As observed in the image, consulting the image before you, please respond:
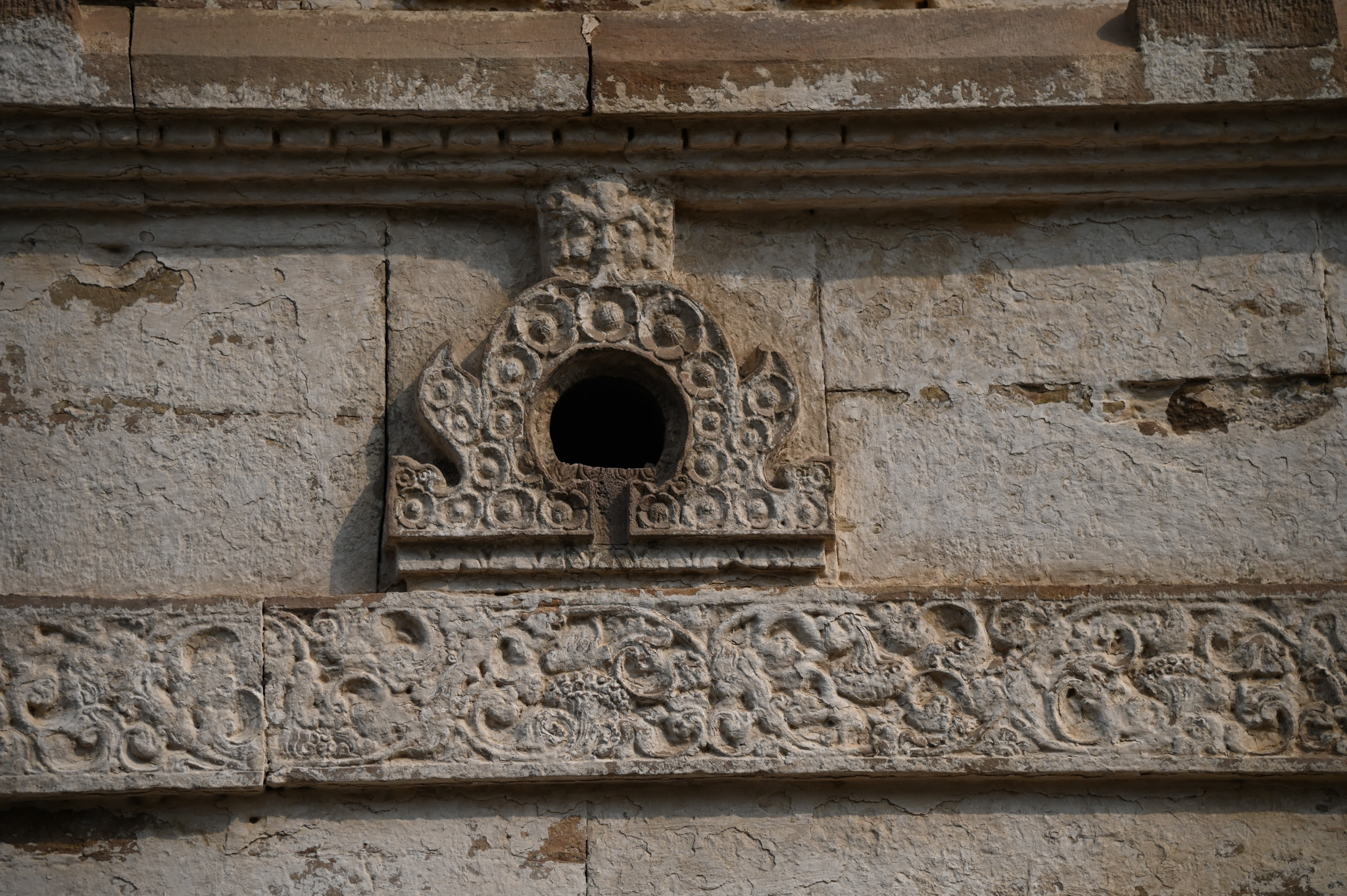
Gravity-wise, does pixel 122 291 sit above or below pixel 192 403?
above

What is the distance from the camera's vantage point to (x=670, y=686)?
10.8ft

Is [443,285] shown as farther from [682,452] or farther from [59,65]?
[59,65]

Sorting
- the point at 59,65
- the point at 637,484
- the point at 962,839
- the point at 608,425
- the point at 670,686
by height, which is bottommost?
the point at 962,839

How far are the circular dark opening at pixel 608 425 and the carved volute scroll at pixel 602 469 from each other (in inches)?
2.8

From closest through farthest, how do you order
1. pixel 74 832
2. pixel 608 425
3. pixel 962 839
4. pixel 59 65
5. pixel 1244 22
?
1. pixel 74 832
2. pixel 962 839
3. pixel 59 65
4. pixel 1244 22
5. pixel 608 425

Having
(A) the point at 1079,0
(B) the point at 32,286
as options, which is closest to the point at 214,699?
(B) the point at 32,286

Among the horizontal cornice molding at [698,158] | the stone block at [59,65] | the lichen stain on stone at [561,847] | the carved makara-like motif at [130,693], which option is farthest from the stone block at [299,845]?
the stone block at [59,65]

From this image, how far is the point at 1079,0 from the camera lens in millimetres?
3842

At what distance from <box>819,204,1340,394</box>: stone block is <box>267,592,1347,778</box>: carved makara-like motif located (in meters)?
0.62

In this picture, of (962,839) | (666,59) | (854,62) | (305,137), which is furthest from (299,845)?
(854,62)

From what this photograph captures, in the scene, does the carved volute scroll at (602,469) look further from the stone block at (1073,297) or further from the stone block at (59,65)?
the stone block at (59,65)

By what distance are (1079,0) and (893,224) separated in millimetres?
788

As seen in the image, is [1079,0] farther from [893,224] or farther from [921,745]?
[921,745]

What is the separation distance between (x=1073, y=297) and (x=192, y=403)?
2191 millimetres
